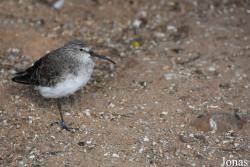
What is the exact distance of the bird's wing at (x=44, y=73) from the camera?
300 inches

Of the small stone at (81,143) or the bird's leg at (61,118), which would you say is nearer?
the small stone at (81,143)

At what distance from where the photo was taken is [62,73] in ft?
24.8

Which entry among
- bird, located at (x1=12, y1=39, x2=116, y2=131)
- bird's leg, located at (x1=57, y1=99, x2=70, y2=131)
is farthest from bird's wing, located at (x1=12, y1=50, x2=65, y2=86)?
bird's leg, located at (x1=57, y1=99, x2=70, y2=131)

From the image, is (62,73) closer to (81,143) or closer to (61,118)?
(61,118)

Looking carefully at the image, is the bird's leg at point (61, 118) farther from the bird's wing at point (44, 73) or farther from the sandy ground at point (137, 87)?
the bird's wing at point (44, 73)

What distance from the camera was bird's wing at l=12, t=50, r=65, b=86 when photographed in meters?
7.61

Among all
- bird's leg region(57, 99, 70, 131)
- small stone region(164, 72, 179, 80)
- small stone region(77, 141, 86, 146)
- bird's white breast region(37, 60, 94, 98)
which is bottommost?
small stone region(164, 72, 179, 80)

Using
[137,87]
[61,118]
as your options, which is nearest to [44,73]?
[61,118]

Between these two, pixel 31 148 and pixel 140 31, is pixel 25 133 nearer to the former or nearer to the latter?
pixel 31 148

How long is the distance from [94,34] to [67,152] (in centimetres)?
384

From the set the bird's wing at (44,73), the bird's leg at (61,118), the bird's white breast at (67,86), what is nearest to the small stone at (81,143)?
the bird's leg at (61,118)

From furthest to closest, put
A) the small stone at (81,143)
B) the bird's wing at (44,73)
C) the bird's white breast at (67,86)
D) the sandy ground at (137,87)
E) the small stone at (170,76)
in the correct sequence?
the small stone at (170,76)
the bird's wing at (44,73)
the bird's white breast at (67,86)
the small stone at (81,143)
the sandy ground at (137,87)

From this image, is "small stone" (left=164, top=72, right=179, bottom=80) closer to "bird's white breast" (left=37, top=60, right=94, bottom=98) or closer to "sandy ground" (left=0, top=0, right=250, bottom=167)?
"sandy ground" (left=0, top=0, right=250, bottom=167)

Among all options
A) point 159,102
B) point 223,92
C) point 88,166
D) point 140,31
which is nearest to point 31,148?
point 88,166
